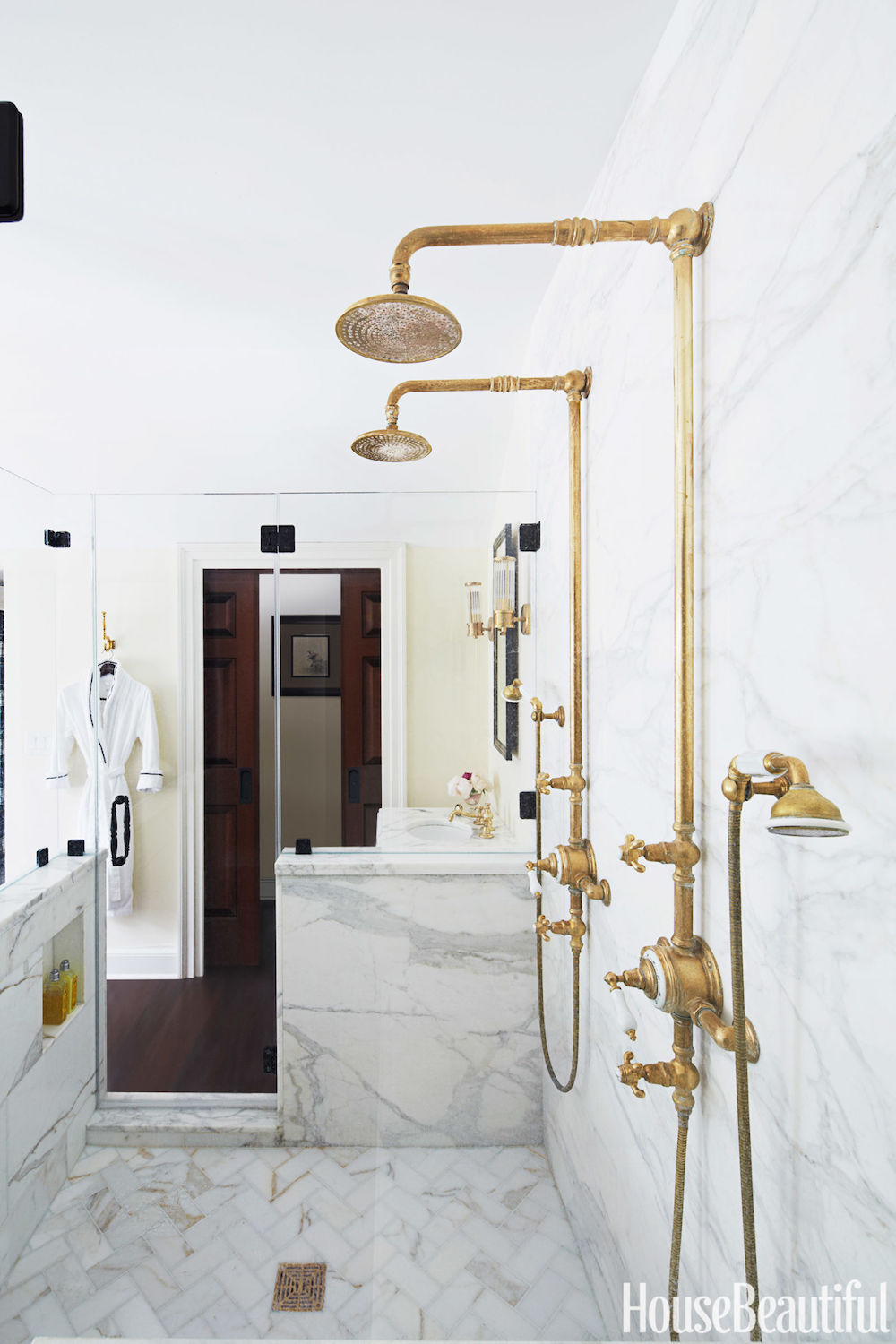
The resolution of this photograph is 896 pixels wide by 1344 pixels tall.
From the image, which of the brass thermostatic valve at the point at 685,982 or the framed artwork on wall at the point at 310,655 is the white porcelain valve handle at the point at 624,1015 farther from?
the framed artwork on wall at the point at 310,655

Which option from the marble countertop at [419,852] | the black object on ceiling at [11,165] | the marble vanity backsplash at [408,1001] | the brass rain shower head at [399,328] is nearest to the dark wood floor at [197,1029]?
the marble vanity backsplash at [408,1001]

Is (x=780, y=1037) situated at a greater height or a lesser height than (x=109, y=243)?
lesser

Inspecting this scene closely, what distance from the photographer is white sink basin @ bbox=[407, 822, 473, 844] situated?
211 cm

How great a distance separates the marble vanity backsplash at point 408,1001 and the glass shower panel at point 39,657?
0.69 metres

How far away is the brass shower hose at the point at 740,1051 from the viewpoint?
0.70 metres

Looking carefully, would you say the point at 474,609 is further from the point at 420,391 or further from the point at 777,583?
the point at 777,583

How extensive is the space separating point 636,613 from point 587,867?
1.87 ft

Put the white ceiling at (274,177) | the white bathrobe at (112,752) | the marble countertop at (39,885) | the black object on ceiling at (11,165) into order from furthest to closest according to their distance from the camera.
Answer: the white bathrobe at (112,752)
the marble countertop at (39,885)
the white ceiling at (274,177)
the black object on ceiling at (11,165)

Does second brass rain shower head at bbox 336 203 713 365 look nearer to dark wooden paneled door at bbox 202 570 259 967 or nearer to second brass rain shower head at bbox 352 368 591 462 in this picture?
second brass rain shower head at bbox 352 368 591 462

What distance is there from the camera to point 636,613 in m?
1.16

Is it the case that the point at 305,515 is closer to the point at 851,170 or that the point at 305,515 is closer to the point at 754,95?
the point at 754,95

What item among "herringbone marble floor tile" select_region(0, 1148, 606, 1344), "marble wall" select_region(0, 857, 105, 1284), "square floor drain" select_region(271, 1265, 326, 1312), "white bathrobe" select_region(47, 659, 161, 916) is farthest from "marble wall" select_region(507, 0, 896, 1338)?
"white bathrobe" select_region(47, 659, 161, 916)

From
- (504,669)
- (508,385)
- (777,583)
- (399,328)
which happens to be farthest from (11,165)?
(504,669)

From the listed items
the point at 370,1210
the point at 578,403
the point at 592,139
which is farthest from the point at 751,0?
the point at 370,1210
